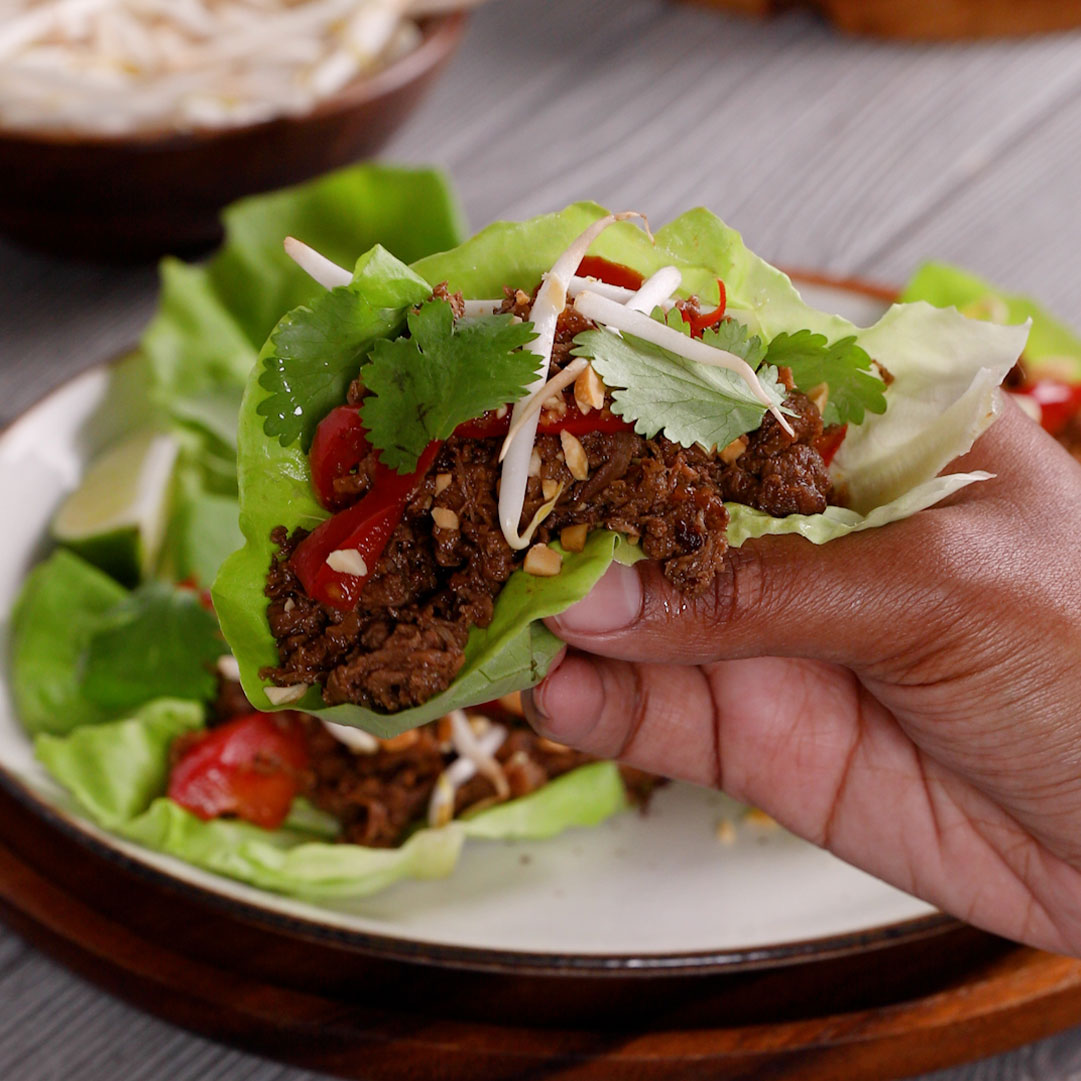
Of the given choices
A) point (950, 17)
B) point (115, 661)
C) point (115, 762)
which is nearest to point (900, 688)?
point (115, 762)

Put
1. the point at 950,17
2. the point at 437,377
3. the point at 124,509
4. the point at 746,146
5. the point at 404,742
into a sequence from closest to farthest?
the point at 437,377 → the point at 404,742 → the point at 124,509 → the point at 746,146 → the point at 950,17

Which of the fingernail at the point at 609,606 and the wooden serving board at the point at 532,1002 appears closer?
the fingernail at the point at 609,606

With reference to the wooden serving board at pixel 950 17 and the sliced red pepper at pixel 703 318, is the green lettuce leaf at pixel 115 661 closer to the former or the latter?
the sliced red pepper at pixel 703 318

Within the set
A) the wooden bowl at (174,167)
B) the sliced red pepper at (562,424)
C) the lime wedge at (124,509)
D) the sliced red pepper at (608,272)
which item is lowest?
the lime wedge at (124,509)

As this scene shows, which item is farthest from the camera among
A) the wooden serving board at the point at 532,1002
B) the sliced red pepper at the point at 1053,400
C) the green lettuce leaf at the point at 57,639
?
the sliced red pepper at the point at 1053,400

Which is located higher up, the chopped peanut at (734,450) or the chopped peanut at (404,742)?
the chopped peanut at (734,450)

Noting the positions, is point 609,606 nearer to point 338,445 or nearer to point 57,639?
point 338,445

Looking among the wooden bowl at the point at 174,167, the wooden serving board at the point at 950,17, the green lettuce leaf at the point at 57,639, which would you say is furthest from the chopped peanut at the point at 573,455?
the wooden serving board at the point at 950,17

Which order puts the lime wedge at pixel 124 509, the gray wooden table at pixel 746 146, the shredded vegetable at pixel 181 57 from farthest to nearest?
the gray wooden table at pixel 746 146 < the shredded vegetable at pixel 181 57 < the lime wedge at pixel 124 509
